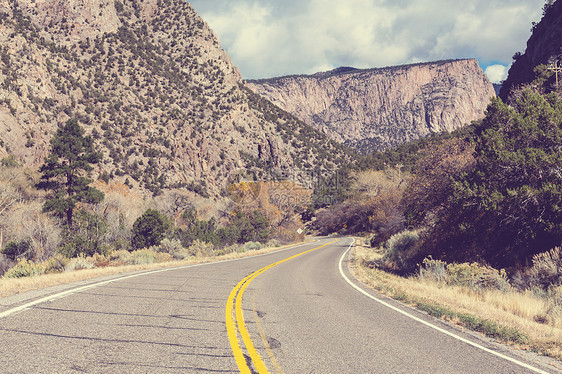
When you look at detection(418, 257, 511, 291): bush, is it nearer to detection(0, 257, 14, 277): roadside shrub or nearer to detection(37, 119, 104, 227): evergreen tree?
detection(0, 257, 14, 277): roadside shrub

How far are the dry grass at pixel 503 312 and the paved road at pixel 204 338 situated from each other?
0.85 meters

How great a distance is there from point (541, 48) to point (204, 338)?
252ft

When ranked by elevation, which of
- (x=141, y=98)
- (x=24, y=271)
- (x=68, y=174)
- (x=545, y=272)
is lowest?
(x=545, y=272)

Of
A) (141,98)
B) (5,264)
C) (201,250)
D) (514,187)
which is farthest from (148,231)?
(141,98)

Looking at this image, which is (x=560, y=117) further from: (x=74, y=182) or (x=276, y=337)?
(x=74, y=182)

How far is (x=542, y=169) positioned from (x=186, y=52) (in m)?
96.0

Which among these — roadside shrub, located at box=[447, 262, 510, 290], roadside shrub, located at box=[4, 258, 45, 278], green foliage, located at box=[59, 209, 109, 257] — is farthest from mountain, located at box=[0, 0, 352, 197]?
roadside shrub, located at box=[447, 262, 510, 290]

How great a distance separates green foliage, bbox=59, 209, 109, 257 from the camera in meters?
24.0

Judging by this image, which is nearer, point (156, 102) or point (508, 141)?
point (508, 141)

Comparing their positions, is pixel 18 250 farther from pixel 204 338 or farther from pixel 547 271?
pixel 547 271

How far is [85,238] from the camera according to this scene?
2628cm

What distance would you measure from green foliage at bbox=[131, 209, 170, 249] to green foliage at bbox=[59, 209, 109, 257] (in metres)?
2.51

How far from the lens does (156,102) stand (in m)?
76.1

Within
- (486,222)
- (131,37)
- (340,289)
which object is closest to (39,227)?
(340,289)
